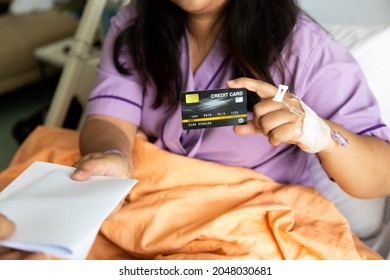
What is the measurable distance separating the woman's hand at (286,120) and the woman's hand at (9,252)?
1.23 ft

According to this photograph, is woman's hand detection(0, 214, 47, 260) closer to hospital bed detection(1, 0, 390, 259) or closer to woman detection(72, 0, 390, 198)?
woman detection(72, 0, 390, 198)

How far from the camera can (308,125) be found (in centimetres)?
64

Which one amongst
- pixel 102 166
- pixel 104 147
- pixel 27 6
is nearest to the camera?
pixel 102 166

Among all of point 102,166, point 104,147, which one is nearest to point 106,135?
point 104,147

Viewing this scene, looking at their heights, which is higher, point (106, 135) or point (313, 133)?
point (313, 133)

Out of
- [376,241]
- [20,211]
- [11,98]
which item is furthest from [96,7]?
[11,98]

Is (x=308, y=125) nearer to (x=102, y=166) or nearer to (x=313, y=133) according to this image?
(x=313, y=133)

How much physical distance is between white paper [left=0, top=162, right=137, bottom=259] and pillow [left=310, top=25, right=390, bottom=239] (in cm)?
53

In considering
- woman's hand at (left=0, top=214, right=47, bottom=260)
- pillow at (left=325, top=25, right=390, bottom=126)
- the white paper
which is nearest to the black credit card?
the white paper

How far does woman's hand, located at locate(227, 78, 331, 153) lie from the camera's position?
2.08ft

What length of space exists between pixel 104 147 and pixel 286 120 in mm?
415

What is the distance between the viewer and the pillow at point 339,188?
3.17 ft

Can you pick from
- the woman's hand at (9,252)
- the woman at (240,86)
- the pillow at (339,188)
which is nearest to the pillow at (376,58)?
the pillow at (339,188)

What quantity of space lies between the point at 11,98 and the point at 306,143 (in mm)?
2242
